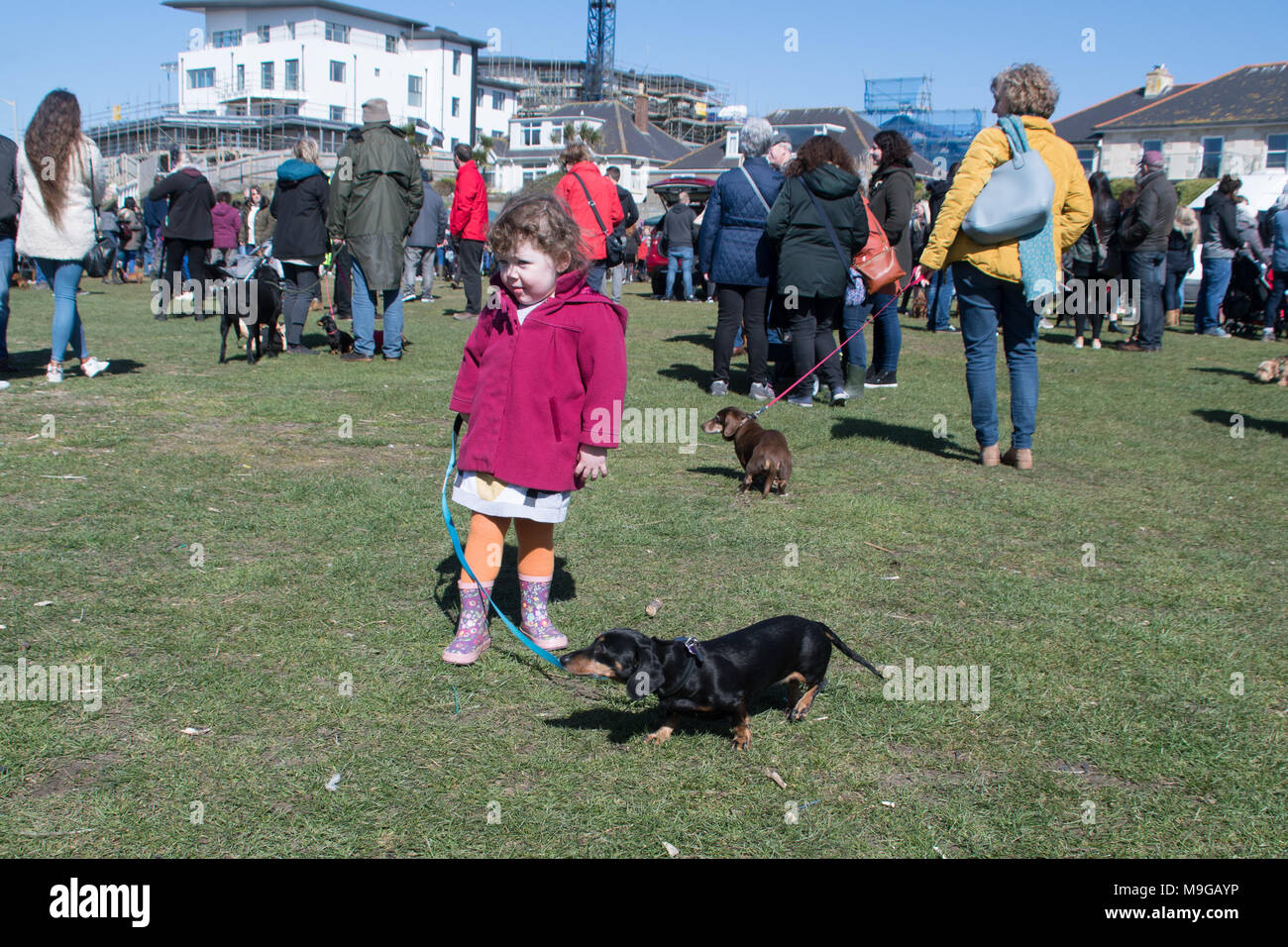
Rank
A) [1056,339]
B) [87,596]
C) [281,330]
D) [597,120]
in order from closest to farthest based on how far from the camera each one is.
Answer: [87,596]
[281,330]
[1056,339]
[597,120]

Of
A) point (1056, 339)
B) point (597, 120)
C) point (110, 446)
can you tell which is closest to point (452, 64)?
point (597, 120)

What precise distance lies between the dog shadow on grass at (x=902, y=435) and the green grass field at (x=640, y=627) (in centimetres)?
10

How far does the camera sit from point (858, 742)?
3291 millimetres

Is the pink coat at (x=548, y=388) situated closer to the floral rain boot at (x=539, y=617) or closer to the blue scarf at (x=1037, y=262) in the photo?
the floral rain boot at (x=539, y=617)

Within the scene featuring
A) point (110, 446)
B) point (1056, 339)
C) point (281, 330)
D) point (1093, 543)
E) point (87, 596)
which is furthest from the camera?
point (1056, 339)

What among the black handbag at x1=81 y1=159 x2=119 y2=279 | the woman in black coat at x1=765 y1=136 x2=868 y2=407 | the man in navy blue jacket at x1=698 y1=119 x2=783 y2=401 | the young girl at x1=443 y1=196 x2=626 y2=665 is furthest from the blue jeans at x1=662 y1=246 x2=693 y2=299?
the young girl at x1=443 y1=196 x2=626 y2=665

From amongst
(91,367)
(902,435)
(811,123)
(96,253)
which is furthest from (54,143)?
(811,123)

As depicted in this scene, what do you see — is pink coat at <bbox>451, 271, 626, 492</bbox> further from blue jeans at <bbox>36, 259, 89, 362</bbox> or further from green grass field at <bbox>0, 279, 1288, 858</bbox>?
blue jeans at <bbox>36, 259, 89, 362</bbox>

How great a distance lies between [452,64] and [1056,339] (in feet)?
282

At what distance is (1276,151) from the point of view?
157ft

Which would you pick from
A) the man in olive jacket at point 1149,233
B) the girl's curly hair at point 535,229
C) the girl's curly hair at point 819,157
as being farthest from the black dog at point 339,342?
the man in olive jacket at point 1149,233

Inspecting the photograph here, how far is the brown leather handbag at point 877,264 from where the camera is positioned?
9.21m

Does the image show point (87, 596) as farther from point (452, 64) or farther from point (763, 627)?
point (452, 64)

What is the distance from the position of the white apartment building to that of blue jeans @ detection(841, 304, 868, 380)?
77.8 m
